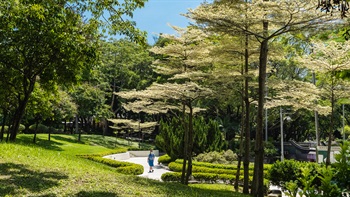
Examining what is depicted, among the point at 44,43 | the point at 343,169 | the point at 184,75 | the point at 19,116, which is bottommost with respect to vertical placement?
the point at 343,169

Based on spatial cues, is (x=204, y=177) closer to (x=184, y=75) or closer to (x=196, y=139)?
(x=184, y=75)

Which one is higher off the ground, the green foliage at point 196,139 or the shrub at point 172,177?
the green foliage at point 196,139

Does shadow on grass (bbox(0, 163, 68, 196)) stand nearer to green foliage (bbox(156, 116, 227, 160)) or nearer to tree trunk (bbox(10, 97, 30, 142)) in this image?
tree trunk (bbox(10, 97, 30, 142))

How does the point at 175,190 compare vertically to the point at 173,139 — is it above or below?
below

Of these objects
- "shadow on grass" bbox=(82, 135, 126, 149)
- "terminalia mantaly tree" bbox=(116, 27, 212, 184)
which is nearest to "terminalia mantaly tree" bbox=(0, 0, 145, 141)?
"terminalia mantaly tree" bbox=(116, 27, 212, 184)

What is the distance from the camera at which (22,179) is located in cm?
767

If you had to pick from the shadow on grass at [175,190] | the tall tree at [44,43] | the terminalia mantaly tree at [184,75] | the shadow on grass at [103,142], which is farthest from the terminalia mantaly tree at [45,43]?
the shadow on grass at [103,142]

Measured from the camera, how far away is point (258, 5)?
9938 mm

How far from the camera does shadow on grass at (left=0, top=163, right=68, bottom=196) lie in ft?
22.2

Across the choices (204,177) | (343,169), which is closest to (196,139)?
(204,177)

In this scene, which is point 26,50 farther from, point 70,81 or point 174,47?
point 174,47

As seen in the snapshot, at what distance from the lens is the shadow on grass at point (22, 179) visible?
6777mm

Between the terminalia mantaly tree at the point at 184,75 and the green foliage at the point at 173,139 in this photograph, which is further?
the green foliage at the point at 173,139

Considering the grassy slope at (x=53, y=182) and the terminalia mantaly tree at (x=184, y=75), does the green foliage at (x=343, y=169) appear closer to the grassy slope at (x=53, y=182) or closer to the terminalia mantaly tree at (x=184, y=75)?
the grassy slope at (x=53, y=182)
